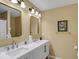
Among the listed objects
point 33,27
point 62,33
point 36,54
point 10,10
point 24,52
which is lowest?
point 36,54

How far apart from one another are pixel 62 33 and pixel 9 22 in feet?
8.60

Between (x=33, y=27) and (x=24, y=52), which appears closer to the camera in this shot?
(x=24, y=52)

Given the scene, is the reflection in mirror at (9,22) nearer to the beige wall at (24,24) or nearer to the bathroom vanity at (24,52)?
the beige wall at (24,24)

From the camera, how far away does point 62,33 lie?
14.0 ft

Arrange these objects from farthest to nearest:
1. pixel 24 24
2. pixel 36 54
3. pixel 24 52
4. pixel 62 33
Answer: pixel 62 33 < pixel 24 24 < pixel 36 54 < pixel 24 52

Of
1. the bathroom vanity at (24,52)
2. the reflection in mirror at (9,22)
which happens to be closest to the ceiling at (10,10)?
the reflection in mirror at (9,22)

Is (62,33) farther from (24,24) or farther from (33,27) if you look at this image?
(24,24)

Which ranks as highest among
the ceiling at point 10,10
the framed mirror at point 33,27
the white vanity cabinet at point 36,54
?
the ceiling at point 10,10

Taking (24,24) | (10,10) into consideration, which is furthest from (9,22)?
(24,24)

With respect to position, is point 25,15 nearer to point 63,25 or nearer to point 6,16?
point 6,16

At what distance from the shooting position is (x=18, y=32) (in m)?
2.74

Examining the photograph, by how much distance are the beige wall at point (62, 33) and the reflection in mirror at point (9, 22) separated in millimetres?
2063

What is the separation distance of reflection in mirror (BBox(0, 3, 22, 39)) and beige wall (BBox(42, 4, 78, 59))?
6.77 ft

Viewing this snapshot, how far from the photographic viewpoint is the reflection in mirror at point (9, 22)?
2.09 m
